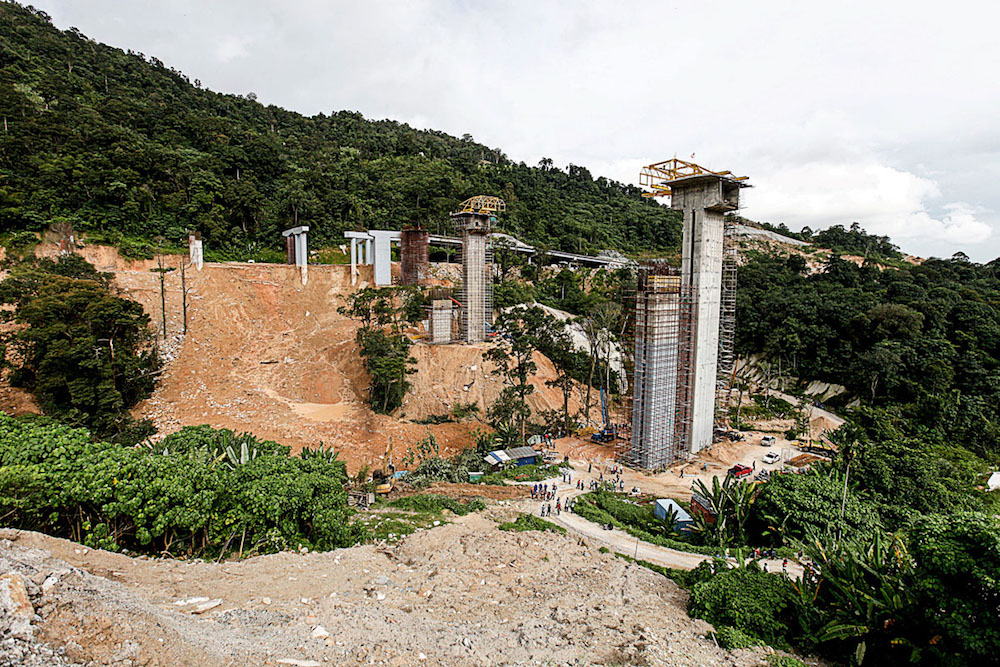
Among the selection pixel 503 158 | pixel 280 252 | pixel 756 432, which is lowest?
pixel 756 432

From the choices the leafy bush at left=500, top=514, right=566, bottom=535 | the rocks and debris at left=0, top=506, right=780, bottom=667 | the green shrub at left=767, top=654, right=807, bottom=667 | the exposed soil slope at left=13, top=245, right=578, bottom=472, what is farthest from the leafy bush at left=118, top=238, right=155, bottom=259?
the green shrub at left=767, top=654, right=807, bottom=667

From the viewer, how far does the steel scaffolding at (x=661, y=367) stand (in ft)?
74.3

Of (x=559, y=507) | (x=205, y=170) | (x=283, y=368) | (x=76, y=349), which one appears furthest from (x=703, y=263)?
(x=205, y=170)

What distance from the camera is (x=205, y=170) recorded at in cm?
4656

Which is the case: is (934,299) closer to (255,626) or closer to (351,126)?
(255,626)

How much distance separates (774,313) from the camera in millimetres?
44562

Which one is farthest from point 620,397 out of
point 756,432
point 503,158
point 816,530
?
point 503,158

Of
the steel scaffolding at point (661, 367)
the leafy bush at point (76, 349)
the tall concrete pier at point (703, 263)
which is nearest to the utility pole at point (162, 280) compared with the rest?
the leafy bush at point (76, 349)

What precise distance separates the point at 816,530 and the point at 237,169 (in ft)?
188

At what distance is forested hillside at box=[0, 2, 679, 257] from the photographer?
38.0 metres

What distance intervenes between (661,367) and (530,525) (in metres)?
10.3

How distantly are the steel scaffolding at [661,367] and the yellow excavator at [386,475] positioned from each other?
11051 millimetres

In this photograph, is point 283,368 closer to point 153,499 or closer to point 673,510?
point 153,499

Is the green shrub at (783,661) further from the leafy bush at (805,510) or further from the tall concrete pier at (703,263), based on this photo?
the tall concrete pier at (703,263)
